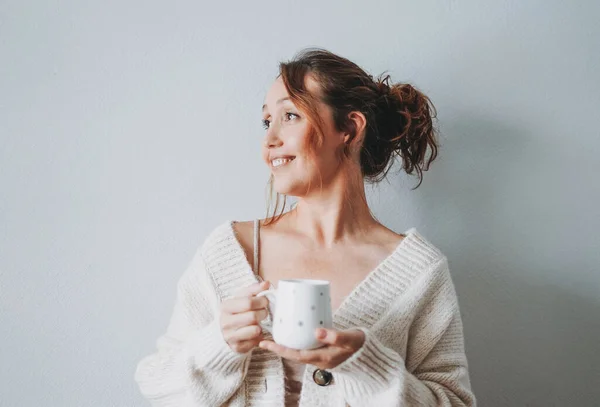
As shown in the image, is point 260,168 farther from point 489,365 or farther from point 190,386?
point 489,365

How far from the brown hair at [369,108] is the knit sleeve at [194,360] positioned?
25cm

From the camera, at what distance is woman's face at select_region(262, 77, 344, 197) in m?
1.11

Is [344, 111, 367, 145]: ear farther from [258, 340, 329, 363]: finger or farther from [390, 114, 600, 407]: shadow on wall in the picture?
[258, 340, 329, 363]: finger

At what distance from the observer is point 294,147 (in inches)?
43.4

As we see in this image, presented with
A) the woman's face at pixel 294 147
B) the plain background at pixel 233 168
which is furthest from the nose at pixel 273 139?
the plain background at pixel 233 168

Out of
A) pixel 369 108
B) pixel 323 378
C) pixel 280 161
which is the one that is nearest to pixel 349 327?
pixel 323 378

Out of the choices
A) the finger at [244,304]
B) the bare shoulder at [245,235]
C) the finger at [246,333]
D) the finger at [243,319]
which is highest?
the bare shoulder at [245,235]

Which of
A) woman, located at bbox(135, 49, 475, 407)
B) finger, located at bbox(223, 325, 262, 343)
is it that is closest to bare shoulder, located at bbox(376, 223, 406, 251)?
woman, located at bbox(135, 49, 475, 407)

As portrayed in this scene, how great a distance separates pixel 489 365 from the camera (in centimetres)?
139

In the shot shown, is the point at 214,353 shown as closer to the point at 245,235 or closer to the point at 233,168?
the point at 245,235

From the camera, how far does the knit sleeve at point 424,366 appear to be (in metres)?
0.93

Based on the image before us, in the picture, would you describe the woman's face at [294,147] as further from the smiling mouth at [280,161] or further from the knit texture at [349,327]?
the knit texture at [349,327]

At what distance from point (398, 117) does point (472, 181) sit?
300 millimetres

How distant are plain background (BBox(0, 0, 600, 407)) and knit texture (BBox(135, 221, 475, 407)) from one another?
0.23 m
